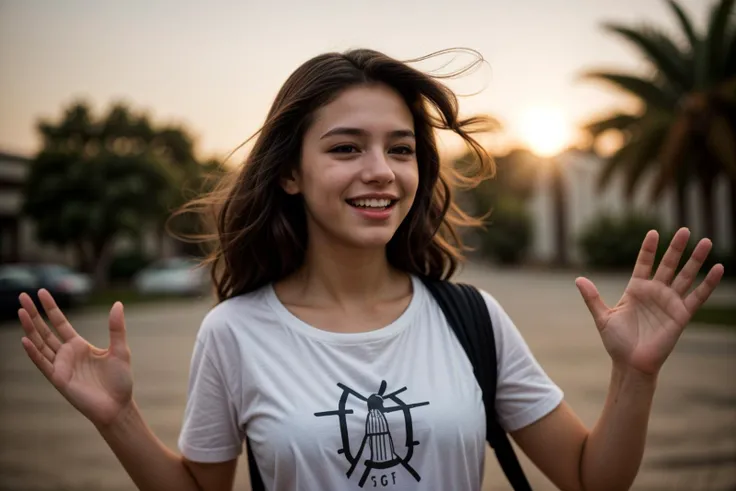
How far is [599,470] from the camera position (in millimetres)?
1972

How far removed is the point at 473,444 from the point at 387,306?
0.50 meters

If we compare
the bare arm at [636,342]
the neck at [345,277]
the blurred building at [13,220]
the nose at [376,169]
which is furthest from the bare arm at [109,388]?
the blurred building at [13,220]

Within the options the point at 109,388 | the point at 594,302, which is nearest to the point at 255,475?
the point at 109,388

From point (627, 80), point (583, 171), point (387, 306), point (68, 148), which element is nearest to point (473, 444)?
point (387, 306)

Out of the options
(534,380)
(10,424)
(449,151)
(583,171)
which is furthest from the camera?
(583,171)

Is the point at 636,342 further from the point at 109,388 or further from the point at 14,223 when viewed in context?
the point at 14,223

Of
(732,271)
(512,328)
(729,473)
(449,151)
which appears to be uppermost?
(449,151)

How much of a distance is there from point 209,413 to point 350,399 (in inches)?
16.8

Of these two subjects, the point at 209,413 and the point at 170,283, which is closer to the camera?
the point at 209,413

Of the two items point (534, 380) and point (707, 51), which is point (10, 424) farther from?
point (707, 51)

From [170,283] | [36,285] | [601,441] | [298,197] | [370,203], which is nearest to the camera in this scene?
[601,441]

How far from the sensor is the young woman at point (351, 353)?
187cm

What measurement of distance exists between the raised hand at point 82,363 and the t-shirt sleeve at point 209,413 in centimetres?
19

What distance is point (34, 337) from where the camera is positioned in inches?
79.4
